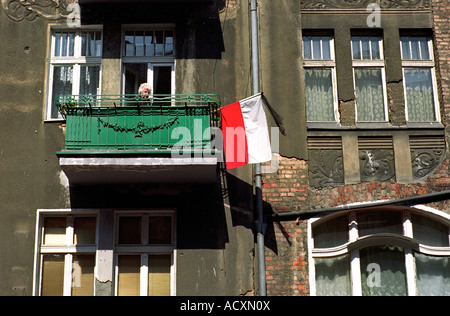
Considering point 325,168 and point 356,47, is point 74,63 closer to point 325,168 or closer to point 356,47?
point 325,168

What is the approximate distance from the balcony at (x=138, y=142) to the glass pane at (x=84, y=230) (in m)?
0.80

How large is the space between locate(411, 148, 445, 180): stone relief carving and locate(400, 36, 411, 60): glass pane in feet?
6.28

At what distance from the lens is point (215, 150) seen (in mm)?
10820

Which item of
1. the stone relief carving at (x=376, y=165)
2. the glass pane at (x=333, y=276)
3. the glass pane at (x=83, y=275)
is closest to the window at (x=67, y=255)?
the glass pane at (x=83, y=275)

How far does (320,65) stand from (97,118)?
430 centimetres

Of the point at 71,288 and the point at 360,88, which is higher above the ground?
the point at 360,88

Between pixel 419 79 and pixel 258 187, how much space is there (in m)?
3.80

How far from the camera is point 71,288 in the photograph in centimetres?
1140

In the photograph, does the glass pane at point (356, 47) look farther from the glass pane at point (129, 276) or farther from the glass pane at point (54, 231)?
the glass pane at point (54, 231)

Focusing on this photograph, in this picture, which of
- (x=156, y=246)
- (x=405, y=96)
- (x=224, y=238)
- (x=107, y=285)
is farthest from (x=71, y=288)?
(x=405, y=96)

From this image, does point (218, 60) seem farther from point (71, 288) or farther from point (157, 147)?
point (71, 288)

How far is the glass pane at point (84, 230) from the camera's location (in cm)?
1161
